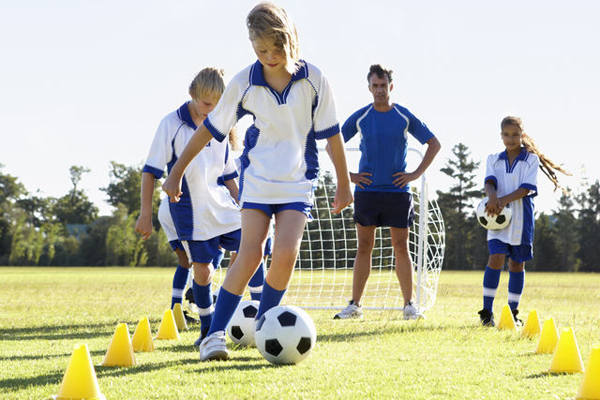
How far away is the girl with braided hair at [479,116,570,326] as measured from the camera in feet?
20.0

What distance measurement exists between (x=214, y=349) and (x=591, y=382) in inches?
73.3

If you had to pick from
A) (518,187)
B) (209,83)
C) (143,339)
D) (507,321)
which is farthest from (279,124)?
(518,187)

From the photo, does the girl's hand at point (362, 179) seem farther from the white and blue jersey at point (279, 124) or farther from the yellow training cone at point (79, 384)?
the yellow training cone at point (79, 384)

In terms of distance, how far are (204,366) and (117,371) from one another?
1.39 feet

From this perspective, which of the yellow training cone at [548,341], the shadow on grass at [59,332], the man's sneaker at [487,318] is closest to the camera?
the yellow training cone at [548,341]

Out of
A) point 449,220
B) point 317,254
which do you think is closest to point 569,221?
point 449,220

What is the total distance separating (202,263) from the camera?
478cm

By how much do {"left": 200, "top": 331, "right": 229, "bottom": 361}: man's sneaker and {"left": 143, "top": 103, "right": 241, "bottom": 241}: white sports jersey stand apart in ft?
4.19

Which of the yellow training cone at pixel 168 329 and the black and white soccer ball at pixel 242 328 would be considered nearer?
the black and white soccer ball at pixel 242 328

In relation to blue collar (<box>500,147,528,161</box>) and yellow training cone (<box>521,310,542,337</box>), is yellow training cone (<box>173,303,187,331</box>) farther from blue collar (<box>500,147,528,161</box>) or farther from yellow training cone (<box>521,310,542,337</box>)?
blue collar (<box>500,147,528,161</box>)

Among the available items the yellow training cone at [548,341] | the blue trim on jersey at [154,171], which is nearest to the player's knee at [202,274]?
the blue trim on jersey at [154,171]

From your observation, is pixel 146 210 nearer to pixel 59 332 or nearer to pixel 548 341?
pixel 59 332

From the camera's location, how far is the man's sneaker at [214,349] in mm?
3578

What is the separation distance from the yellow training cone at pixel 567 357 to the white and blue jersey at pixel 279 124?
1.50 metres
